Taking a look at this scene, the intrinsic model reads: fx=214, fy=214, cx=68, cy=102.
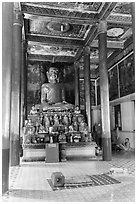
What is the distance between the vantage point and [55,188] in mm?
4195

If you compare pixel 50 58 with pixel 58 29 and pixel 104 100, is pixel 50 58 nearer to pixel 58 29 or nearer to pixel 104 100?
pixel 58 29

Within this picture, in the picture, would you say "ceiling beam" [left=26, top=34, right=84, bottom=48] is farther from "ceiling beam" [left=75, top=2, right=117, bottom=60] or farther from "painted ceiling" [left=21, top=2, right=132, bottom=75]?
"ceiling beam" [left=75, top=2, right=117, bottom=60]

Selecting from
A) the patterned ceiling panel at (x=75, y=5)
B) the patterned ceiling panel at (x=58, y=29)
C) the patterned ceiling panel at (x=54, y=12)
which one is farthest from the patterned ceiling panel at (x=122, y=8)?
the patterned ceiling panel at (x=58, y=29)

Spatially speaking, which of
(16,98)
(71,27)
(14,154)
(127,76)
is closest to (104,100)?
(16,98)

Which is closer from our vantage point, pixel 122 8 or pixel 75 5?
pixel 75 5

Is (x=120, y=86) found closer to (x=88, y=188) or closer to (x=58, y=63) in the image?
(x=58, y=63)

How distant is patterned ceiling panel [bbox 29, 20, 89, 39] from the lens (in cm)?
1123

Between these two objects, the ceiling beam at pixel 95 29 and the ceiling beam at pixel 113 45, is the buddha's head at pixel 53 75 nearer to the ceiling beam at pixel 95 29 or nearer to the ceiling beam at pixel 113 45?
the ceiling beam at pixel 95 29

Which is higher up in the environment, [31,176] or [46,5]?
[46,5]

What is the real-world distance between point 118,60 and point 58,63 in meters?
5.10

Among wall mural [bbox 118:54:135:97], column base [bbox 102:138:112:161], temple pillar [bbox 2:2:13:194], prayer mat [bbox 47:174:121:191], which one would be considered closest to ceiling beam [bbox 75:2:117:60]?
wall mural [bbox 118:54:135:97]

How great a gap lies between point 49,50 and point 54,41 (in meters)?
2.36

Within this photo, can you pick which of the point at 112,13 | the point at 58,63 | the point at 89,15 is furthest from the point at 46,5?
the point at 58,63

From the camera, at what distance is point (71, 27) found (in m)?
11.6
